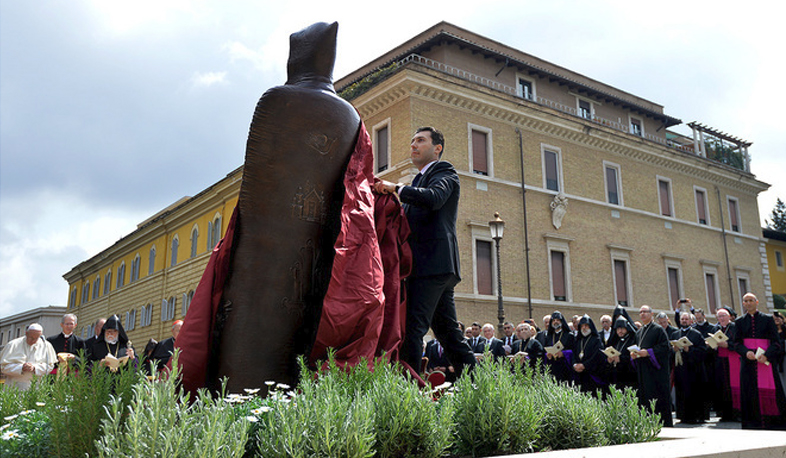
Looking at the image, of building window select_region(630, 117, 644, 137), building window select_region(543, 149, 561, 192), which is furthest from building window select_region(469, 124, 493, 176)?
building window select_region(630, 117, 644, 137)

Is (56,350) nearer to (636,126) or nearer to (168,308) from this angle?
(168,308)

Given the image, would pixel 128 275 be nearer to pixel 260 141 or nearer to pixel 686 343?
pixel 686 343

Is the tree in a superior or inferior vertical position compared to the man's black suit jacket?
superior

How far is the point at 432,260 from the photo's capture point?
4586 mm

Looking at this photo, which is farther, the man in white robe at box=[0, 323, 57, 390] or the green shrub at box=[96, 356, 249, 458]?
the man in white robe at box=[0, 323, 57, 390]

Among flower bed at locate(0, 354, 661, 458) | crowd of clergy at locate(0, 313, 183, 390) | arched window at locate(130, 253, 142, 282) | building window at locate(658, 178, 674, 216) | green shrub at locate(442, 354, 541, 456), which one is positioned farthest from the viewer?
arched window at locate(130, 253, 142, 282)

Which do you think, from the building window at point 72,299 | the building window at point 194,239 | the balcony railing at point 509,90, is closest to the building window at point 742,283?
the balcony railing at point 509,90

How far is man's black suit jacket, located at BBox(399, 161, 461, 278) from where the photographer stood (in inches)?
178

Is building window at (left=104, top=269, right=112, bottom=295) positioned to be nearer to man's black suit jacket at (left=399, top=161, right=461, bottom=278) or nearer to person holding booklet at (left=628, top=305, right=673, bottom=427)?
person holding booklet at (left=628, top=305, right=673, bottom=427)

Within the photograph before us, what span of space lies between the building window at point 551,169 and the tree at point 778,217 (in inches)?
1943

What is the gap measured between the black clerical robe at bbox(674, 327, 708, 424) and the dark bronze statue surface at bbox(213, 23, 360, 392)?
1183cm

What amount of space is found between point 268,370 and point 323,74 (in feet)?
7.00

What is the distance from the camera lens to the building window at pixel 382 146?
82.6 ft

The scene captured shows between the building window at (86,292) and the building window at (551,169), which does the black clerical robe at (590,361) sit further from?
the building window at (86,292)
